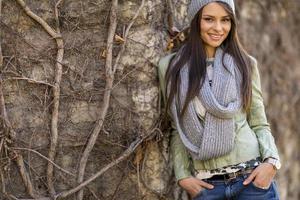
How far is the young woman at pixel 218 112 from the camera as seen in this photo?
3.01 meters

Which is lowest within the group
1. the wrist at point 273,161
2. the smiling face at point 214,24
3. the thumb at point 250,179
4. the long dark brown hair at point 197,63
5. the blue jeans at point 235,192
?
the blue jeans at point 235,192

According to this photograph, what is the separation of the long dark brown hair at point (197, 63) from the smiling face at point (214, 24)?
0.02m

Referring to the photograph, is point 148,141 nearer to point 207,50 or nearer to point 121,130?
point 121,130

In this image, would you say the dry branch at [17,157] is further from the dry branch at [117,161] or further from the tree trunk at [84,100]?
the dry branch at [117,161]

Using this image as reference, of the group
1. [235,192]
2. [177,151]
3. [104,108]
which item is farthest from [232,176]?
[104,108]

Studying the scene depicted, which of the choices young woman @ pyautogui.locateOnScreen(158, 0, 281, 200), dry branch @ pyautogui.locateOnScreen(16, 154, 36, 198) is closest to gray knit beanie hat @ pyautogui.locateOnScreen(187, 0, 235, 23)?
young woman @ pyautogui.locateOnScreen(158, 0, 281, 200)

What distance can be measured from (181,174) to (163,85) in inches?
18.3

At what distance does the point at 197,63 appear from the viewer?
307cm

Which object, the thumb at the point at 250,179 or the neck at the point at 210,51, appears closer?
the thumb at the point at 250,179

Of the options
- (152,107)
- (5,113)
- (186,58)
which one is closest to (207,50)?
(186,58)

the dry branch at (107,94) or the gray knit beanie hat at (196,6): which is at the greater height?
the gray knit beanie hat at (196,6)

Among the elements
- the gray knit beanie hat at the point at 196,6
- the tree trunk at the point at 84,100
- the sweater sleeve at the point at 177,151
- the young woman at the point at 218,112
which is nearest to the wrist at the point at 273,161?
the young woman at the point at 218,112

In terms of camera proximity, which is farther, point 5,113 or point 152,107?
point 152,107

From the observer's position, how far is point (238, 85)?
3.08 m
